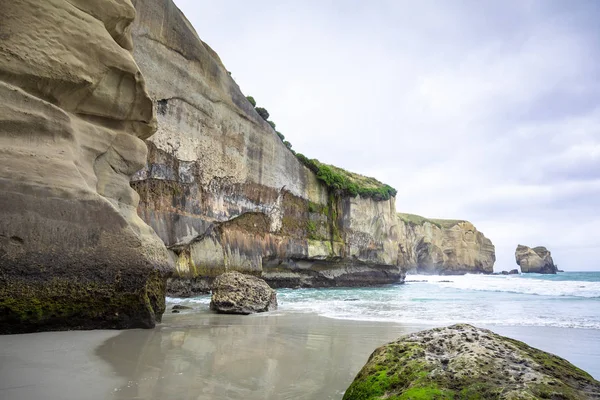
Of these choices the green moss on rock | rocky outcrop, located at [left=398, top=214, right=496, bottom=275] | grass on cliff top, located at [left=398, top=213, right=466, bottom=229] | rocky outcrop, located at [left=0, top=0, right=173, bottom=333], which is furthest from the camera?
rocky outcrop, located at [left=398, top=214, right=496, bottom=275]

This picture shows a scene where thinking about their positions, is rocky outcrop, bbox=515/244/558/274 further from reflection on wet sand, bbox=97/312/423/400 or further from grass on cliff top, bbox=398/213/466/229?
reflection on wet sand, bbox=97/312/423/400

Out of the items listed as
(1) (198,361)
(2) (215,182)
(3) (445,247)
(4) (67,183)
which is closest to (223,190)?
(2) (215,182)

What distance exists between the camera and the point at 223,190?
19.1 m

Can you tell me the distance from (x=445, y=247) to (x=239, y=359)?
6946 centimetres

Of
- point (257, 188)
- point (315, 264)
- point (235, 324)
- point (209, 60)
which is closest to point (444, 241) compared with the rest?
point (315, 264)

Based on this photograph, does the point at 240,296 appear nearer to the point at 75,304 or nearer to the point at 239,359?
the point at 75,304

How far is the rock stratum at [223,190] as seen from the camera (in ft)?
49.9

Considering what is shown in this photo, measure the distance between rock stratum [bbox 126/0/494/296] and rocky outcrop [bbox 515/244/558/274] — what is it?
68272 mm

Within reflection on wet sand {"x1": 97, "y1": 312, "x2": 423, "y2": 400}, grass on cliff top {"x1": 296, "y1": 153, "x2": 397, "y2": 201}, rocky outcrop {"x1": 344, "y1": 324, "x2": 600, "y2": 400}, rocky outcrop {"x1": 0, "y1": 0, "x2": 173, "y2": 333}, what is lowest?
reflection on wet sand {"x1": 97, "y1": 312, "x2": 423, "y2": 400}

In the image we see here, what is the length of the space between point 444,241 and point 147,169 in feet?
207

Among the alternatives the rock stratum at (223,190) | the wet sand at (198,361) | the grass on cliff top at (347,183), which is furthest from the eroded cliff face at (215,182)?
the wet sand at (198,361)

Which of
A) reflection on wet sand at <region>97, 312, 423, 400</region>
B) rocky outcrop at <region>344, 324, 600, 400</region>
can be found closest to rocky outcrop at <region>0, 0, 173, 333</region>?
reflection on wet sand at <region>97, 312, 423, 400</region>

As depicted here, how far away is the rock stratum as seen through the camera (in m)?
15.2

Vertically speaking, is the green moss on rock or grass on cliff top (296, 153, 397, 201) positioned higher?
grass on cliff top (296, 153, 397, 201)
